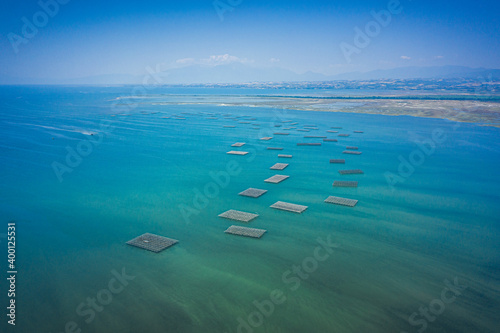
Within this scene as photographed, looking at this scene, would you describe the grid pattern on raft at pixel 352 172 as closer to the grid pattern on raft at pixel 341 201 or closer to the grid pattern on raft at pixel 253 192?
the grid pattern on raft at pixel 341 201

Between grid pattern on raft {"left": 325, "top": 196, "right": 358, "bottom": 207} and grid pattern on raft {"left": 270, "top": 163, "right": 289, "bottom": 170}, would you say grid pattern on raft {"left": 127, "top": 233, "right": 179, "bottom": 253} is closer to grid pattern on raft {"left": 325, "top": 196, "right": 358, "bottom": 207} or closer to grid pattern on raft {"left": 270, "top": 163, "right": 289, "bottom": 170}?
grid pattern on raft {"left": 325, "top": 196, "right": 358, "bottom": 207}

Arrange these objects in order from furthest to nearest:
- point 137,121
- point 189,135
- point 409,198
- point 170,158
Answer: point 137,121 < point 189,135 < point 170,158 < point 409,198

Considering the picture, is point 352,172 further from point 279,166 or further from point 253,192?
point 253,192

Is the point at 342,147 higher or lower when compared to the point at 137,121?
lower

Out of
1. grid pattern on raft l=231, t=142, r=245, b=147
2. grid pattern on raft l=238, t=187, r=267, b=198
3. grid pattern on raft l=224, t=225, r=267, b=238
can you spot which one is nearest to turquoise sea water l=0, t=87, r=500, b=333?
grid pattern on raft l=224, t=225, r=267, b=238

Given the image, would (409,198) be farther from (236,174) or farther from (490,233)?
(236,174)

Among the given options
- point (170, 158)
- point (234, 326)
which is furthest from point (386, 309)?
point (170, 158)

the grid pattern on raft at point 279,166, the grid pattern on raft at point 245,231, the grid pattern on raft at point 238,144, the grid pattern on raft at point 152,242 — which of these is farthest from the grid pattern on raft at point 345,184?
the grid pattern on raft at point 238,144
